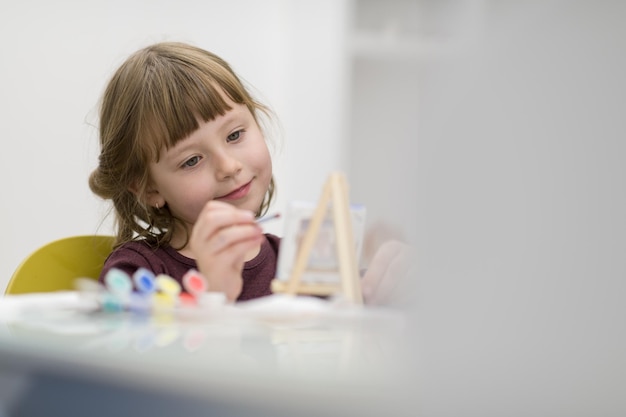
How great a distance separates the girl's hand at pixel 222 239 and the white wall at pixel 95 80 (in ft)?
4.37

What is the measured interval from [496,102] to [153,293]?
0.40 meters

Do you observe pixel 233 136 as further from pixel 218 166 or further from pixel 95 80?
pixel 95 80

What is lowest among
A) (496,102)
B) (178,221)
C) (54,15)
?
(178,221)

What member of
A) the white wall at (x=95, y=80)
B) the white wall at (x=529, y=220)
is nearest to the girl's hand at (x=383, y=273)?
the white wall at (x=529, y=220)

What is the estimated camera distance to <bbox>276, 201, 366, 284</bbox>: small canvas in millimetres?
777

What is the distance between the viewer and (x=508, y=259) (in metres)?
0.33

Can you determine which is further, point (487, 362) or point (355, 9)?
point (355, 9)

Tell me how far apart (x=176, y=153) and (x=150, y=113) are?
0.27 ft

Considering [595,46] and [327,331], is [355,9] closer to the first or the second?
[327,331]

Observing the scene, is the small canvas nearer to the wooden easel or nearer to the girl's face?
the wooden easel

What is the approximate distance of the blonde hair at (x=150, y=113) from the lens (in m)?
1.15

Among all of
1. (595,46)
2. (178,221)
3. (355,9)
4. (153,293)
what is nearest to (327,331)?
(153,293)

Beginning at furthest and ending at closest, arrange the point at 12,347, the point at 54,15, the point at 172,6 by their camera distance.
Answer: the point at 172,6 < the point at 54,15 < the point at 12,347

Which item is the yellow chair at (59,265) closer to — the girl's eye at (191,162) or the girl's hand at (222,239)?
the girl's eye at (191,162)
